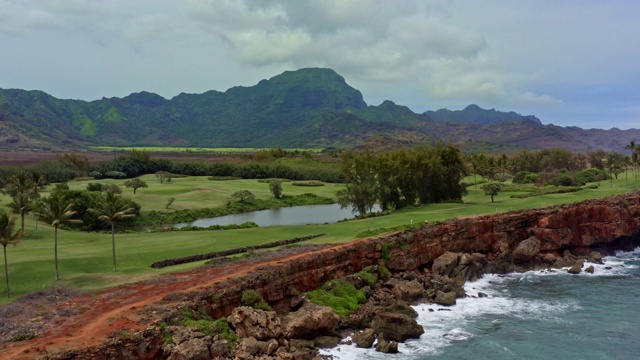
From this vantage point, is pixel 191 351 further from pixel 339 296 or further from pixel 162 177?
pixel 162 177

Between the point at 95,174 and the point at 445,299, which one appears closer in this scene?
the point at 445,299

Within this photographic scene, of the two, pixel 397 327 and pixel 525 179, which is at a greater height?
pixel 525 179

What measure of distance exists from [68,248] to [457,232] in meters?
36.8

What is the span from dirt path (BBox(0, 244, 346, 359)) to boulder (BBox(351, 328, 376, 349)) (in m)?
8.76

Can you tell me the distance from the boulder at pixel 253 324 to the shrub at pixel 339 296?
5.83 m

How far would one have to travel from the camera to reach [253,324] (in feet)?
91.9

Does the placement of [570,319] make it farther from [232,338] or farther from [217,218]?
[217,218]

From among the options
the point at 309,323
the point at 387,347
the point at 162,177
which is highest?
the point at 162,177

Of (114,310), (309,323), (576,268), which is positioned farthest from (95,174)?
(576,268)

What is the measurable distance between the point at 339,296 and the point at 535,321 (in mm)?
13962

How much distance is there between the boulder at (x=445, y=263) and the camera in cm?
4456

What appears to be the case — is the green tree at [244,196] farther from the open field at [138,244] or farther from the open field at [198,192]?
the open field at [138,244]

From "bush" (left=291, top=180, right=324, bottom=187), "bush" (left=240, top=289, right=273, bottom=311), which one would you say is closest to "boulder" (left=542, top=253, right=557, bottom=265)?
"bush" (left=240, top=289, right=273, bottom=311)

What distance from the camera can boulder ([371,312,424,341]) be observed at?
3114 centimetres
